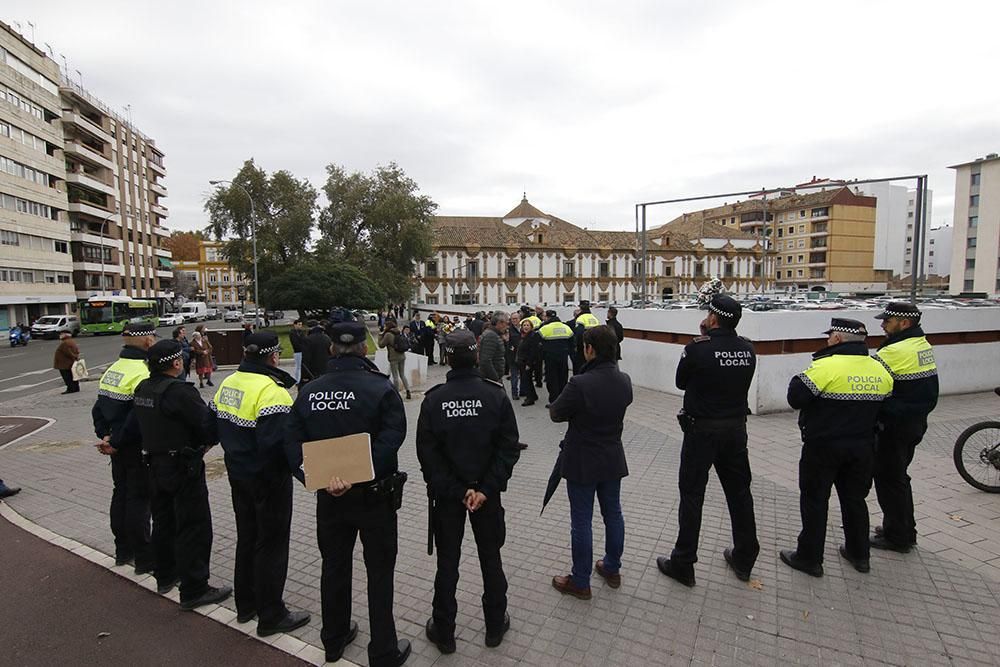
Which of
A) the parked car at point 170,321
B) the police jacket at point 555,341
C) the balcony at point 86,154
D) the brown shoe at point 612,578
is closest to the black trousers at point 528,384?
the police jacket at point 555,341

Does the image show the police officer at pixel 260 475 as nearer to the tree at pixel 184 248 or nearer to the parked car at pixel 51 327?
the parked car at pixel 51 327

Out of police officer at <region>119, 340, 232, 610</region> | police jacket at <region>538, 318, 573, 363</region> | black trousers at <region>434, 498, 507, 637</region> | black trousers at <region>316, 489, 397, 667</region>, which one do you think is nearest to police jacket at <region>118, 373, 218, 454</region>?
police officer at <region>119, 340, 232, 610</region>

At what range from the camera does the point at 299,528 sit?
4.97 metres

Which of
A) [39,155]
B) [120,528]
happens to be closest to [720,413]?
[120,528]

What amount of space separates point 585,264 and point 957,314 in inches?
2261

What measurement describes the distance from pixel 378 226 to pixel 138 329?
124 ft

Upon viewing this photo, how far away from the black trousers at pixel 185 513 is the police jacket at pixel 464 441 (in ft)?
5.78

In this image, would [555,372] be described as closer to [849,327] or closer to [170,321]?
[849,327]

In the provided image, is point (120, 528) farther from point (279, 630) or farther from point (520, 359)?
point (520, 359)

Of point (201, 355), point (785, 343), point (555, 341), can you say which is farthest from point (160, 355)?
point (201, 355)

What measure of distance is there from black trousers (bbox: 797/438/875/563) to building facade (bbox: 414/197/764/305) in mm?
58446

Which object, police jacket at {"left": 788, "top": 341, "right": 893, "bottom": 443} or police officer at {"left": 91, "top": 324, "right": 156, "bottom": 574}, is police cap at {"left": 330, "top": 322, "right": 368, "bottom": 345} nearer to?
police officer at {"left": 91, "top": 324, "right": 156, "bottom": 574}

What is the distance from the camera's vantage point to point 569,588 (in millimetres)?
3686

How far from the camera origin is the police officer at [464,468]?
3.04 metres
